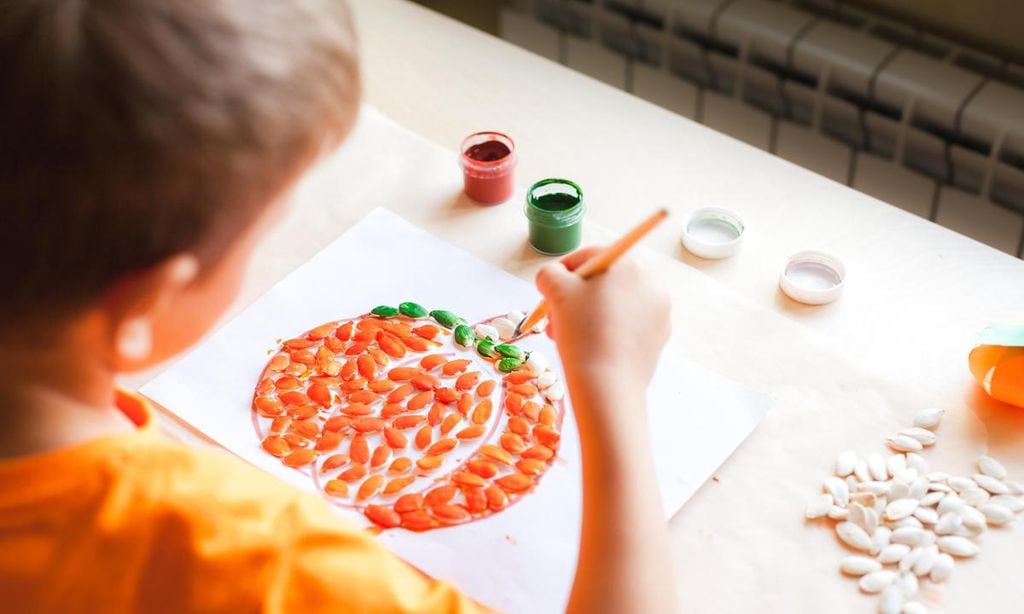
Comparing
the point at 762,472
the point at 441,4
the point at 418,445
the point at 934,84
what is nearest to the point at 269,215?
the point at 418,445

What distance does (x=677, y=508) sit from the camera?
0.94m

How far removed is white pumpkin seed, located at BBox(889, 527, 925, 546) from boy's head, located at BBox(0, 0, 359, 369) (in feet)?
1.90

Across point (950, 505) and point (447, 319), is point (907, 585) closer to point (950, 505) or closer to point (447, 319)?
point (950, 505)

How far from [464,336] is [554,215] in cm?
18

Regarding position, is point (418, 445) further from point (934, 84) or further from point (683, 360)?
point (934, 84)

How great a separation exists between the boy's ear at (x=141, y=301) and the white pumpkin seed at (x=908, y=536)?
24.0 inches

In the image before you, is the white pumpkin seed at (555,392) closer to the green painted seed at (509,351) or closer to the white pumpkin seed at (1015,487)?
the green painted seed at (509,351)

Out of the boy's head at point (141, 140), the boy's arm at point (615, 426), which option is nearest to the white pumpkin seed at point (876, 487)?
the boy's arm at point (615, 426)

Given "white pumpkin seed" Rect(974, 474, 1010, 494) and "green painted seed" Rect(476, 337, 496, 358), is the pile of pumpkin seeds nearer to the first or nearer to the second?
"white pumpkin seed" Rect(974, 474, 1010, 494)

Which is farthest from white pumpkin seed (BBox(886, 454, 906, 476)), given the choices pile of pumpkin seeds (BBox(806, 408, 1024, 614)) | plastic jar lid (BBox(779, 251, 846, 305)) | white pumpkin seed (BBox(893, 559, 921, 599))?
plastic jar lid (BBox(779, 251, 846, 305))

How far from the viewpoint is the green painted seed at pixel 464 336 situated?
42.5 inches

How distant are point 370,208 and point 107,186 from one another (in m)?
0.71

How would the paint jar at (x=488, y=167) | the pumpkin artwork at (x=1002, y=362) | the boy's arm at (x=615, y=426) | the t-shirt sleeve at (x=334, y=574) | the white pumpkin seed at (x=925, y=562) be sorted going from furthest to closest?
the paint jar at (x=488, y=167) < the pumpkin artwork at (x=1002, y=362) < the white pumpkin seed at (x=925, y=562) < the boy's arm at (x=615, y=426) < the t-shirt sleeve at (x=334, y=574)

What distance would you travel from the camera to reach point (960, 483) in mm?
948
